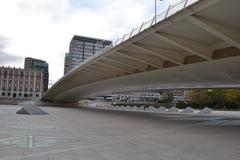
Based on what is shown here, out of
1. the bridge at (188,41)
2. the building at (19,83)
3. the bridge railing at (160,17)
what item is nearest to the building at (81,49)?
the bridge at (188,41)

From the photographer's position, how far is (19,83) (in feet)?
439

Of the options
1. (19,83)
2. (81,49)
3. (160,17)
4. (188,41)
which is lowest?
(188,41)

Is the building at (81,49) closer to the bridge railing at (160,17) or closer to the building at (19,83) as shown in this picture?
the bridge railing at (160,17)

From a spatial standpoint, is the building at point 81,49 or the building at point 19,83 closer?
the building at point 81,49

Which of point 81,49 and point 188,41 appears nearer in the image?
point 188,41

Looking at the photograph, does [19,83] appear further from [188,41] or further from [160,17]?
[160,17]

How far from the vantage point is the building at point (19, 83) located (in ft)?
431

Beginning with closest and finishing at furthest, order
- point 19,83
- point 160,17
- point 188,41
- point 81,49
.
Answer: point 160,17 < point 188,41 < point 81,49 < point 19,83

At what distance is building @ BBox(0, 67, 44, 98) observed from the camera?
132 meters

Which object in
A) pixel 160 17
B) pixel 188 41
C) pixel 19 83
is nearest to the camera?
pixel 160 17

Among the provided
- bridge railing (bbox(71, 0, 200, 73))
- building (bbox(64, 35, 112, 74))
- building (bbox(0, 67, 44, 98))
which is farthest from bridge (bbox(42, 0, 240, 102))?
building (bbox(0, 67, 44, 98))

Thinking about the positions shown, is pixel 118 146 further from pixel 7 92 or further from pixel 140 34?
pixel 7 92

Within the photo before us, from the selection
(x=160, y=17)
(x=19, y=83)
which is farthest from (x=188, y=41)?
(x=19, y=83)

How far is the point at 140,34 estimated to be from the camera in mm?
16812
